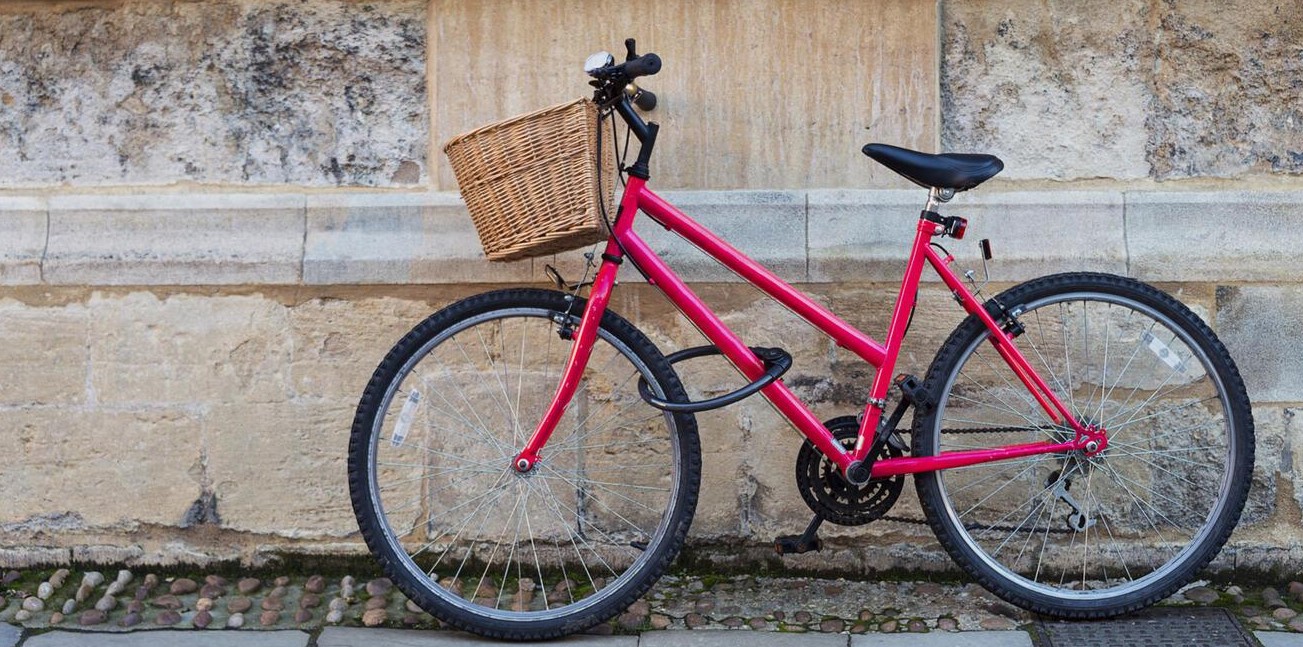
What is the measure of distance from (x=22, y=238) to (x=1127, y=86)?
133 inches

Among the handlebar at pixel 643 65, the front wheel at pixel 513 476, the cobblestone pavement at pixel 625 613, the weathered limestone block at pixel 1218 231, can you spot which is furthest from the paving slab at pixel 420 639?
the weathered limestone block at pixel 1218 231

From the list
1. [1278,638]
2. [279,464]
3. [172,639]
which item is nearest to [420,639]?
[172,639]

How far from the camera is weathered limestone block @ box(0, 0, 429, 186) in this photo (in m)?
3.94

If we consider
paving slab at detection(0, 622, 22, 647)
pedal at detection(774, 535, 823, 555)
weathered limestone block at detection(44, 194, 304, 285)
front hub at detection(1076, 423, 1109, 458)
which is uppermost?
weathered limestone block at detection(44, 194, 304, 285)

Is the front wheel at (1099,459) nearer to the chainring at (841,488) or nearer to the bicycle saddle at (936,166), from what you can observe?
the chainring at (841,488)

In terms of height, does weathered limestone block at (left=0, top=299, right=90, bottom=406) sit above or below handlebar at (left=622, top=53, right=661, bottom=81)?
below

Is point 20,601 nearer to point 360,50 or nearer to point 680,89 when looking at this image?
point 360,50

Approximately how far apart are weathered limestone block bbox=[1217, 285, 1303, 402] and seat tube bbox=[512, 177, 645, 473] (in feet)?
6.03

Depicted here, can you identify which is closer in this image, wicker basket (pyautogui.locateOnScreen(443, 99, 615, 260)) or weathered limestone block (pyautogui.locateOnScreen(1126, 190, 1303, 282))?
wicker basket (pyautogui.locateOnScreen(443, 99, 615, 260))

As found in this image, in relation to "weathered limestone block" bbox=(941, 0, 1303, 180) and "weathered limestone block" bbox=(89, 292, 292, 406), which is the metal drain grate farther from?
"weathered limestone block" bbox=(89, 292, 292, 406)

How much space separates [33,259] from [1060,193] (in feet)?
10.2

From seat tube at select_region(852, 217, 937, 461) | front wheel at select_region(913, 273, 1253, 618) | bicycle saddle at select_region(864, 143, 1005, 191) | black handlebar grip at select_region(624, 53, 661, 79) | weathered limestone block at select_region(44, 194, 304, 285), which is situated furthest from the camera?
weathered limestone block at select_region(44, 194, 304, 285)

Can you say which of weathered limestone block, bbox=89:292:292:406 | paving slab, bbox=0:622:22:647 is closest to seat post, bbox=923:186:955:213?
weathered limestone block, bbox=89:292:292:406

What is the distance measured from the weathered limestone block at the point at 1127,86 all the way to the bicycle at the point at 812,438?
47cm
